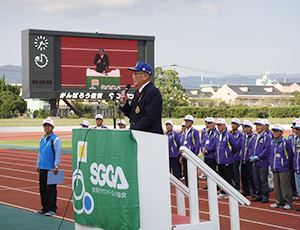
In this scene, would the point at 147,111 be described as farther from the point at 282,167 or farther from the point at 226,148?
the point at 226,148

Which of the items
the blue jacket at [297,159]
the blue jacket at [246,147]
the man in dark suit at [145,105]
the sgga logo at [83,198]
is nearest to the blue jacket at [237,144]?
the blue jacket at [246,147]

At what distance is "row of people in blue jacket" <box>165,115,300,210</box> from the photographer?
1038cm

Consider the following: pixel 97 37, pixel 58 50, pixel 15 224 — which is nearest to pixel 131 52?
pixel 97 37

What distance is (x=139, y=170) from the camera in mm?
4516

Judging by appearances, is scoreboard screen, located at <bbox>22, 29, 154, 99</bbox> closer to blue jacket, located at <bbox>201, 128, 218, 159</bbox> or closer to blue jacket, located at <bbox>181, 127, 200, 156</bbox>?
blue jacket, located at <bbox>181, 127, 200, 156</bbox>

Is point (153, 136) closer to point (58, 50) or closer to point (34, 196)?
point (34, 196)

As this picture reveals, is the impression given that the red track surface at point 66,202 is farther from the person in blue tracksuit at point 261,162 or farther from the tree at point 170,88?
the tree at point 170,88

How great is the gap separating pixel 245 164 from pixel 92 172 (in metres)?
7.93

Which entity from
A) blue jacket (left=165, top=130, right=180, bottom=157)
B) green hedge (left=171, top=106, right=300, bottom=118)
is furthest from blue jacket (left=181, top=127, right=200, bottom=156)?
green hedge (left=171, top=106, right=300, bottom=118)

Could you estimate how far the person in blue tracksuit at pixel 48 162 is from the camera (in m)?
9.72

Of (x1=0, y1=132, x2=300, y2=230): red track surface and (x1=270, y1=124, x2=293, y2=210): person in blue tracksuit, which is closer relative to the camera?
(x1=0, y1=132, x2=300, y2=230): red track surface

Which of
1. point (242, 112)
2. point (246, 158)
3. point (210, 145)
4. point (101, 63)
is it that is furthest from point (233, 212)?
point (242, 112)

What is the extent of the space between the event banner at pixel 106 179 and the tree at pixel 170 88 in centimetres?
7365

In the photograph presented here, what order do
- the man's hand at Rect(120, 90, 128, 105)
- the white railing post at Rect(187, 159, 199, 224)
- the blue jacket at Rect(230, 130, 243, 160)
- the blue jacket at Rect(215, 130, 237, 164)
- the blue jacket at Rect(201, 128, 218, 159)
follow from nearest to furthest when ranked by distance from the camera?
the white railing post at Rect(187, 159, 199, 224) < the man's hand at Rect(120, 90, 128, 105) < the blue jacket at Rect(215, 130, 237, 164) < the blue jacket at Rect(230, 130, 243, 160) < the blue jacket at Rect(201, 128, 218, 159)
